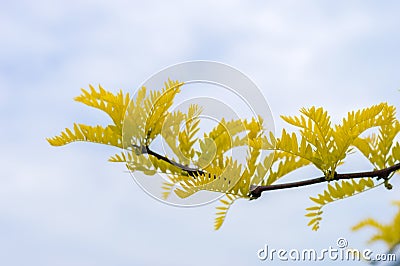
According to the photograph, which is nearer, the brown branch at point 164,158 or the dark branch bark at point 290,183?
the dark branch bark at point 290,183

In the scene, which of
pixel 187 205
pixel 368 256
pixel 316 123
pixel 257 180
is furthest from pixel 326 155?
pixel 187 205

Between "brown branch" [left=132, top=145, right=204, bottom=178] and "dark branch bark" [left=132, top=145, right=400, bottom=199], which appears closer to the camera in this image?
"dark branch bark" [left=132, top=145, right=400, bottom=199]

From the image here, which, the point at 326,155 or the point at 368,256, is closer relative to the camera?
the point at 368,256

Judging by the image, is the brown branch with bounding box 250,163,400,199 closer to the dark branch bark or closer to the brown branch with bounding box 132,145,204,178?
the dark branch bark

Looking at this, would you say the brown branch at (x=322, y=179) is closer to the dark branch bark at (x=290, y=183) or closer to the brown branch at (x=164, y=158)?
the dark branch bark at (x=290, y=183)

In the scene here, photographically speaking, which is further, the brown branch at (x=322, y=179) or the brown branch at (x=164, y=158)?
the brown branch at (x=164, y=158)

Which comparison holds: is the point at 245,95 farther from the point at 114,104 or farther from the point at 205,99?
the point at 114,104

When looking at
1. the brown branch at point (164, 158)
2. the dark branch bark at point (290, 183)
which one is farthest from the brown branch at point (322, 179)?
the brown branch at point (164, 158)

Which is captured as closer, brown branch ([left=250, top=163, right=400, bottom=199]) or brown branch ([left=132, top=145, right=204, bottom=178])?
brown branch ([left=250, top=163, right=400, bottom=199])

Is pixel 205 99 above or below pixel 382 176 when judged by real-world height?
above

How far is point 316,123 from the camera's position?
5.56ft

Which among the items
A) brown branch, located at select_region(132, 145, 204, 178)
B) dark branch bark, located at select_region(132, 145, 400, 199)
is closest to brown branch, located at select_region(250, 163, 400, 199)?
dark branch bark, located at select_region(132, 145, 400, 199)

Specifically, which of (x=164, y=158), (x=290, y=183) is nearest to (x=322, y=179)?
(x=290, y=183)

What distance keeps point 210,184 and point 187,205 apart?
119 mm
